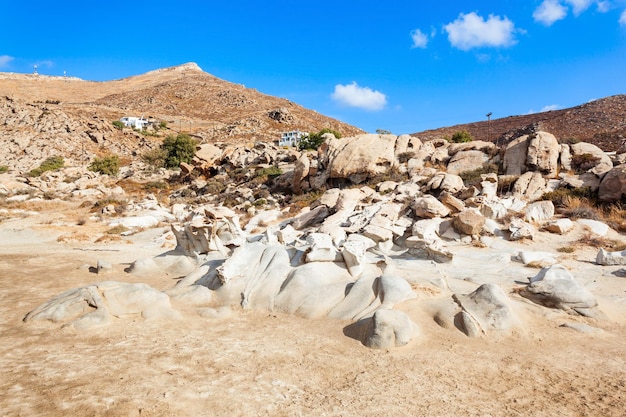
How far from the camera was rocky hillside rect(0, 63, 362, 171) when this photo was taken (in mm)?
48094

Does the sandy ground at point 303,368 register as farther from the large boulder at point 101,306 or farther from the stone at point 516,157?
the stone at point 516,157

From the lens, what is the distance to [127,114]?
73.6m

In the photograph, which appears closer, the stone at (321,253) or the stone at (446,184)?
the stone at (321,253)

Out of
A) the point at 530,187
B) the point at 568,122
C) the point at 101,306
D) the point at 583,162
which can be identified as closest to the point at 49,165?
the point at 101,306

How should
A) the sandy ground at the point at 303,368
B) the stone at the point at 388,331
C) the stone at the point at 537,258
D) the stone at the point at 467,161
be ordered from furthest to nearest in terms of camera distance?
the stone at the point at 467,161, the stone at the point at 537,258, the stone at the point at 388,331, the sandy ground at the point at 303,368

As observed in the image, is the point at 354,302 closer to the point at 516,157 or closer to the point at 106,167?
the point at 516,157

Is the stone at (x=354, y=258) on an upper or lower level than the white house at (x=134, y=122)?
lower

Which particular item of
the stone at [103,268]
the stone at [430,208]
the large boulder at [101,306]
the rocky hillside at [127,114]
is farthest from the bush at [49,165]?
the stone at [430,208]

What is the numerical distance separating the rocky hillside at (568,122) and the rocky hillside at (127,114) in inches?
1150

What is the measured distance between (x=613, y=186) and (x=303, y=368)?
13.6 metres

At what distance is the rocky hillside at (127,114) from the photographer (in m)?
48.1

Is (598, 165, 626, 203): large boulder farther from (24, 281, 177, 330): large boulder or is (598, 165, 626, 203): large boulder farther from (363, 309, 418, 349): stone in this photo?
(24, 281, 177, 330): large boulder

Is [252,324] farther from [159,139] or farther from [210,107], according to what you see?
[210,107]

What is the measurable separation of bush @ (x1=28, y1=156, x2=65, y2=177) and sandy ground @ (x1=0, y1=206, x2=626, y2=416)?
3836 cm
